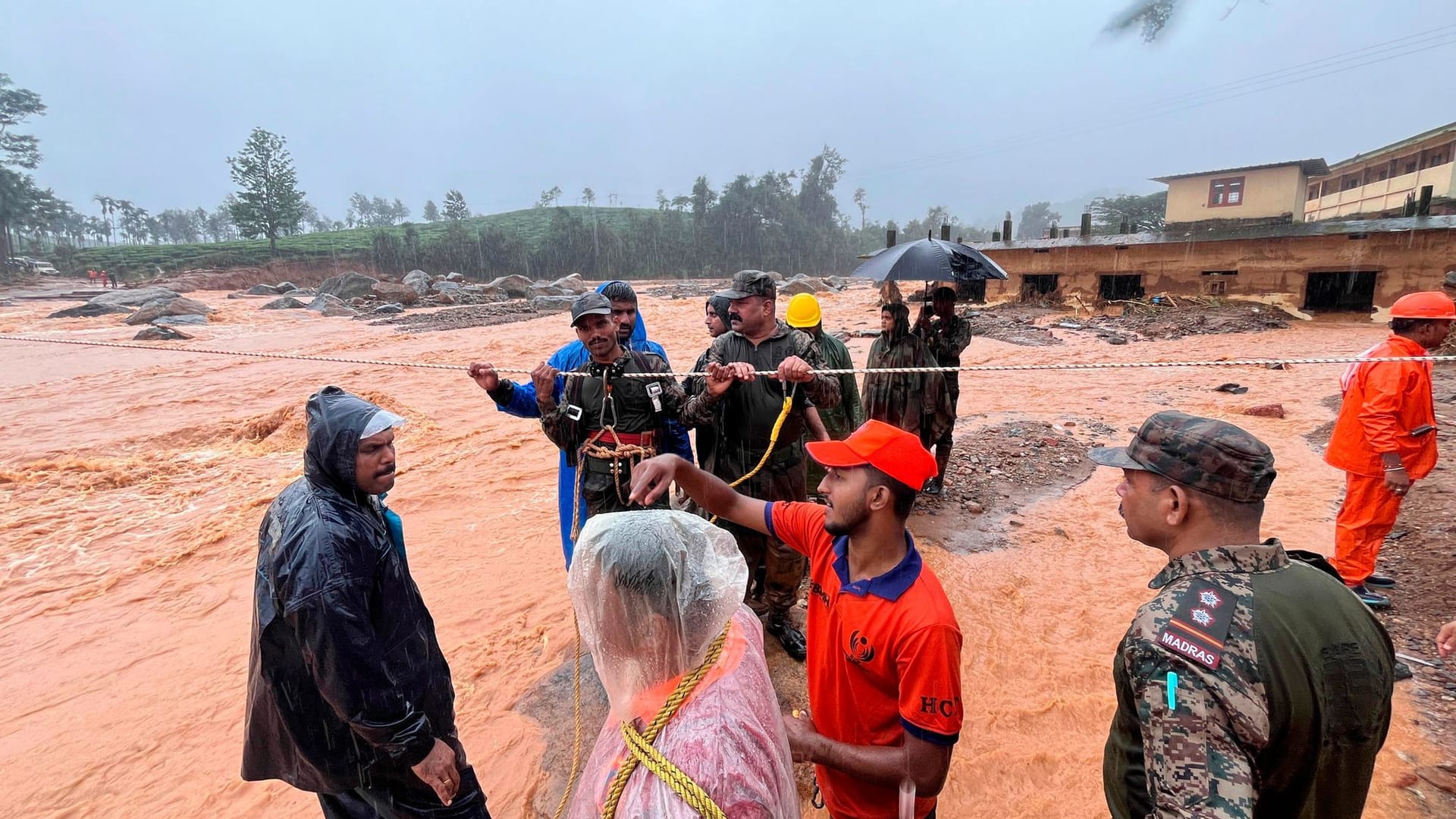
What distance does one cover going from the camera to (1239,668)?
1.22 m

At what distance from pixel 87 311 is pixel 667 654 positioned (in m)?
32.9

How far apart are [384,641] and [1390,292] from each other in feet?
74.1

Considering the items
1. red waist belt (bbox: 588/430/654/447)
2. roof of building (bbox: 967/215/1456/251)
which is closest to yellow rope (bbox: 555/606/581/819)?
red waist belt (bbox: 588/430/654/447)

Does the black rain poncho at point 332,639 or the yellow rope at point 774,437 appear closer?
the black rain poncho at point 332,639

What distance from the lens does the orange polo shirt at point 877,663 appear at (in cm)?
157

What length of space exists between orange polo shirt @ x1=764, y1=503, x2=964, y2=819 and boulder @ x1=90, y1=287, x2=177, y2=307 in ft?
102

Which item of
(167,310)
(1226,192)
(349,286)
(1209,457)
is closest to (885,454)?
(1209,457)

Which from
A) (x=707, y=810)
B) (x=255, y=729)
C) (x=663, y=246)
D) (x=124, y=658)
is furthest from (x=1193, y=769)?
(x=663, y=246)

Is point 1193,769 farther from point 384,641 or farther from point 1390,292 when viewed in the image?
point 1390,292

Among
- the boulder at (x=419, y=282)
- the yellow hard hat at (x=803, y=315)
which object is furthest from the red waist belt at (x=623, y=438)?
the boulder at (x=419, y=282)

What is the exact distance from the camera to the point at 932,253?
6062 mm

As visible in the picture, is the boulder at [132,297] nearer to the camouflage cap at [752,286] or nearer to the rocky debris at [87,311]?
the rocky debris at [87,311]

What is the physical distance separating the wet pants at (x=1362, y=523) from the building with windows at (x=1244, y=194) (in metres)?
25.1

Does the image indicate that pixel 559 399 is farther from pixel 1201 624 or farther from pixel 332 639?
pixel 1201 624
